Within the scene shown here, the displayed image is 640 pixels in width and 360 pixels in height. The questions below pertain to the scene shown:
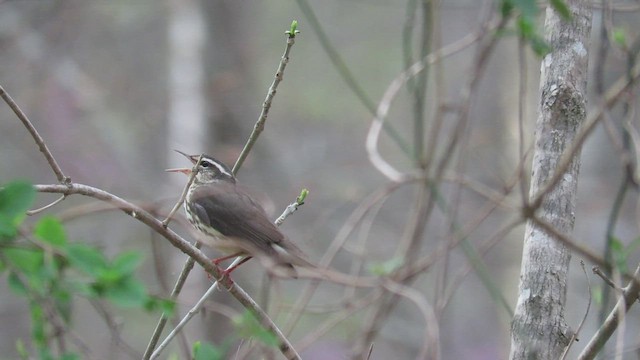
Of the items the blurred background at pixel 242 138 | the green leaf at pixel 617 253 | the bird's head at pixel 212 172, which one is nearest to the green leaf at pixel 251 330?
the green leaf at pixel 617 253

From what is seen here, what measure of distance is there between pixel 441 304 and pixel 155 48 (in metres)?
13.2

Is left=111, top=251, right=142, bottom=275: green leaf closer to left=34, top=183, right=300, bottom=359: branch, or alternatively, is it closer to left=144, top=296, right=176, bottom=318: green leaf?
left=144, top=296, right=176, bottom=318: green leaf

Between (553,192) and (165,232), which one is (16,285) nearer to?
(165,232)

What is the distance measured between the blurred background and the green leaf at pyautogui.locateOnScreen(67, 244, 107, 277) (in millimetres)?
7065

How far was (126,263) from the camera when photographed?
2.27 meters

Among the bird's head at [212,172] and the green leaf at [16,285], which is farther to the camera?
the bird's head at [212,172]

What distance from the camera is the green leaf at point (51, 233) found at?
2238 millimetres

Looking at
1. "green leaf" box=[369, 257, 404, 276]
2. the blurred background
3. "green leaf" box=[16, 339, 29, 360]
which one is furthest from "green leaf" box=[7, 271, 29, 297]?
the blurred background

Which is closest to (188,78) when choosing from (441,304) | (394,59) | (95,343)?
(95,343)

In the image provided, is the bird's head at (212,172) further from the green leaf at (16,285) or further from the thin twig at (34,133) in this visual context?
the green leaf at (16,285)

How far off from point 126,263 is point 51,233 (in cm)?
20

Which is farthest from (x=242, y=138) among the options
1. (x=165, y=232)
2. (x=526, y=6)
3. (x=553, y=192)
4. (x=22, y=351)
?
(x=526, y=6)

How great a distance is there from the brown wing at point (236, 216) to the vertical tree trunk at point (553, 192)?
6.23ft

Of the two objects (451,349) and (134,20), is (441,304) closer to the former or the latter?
(451,349)
